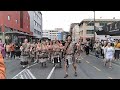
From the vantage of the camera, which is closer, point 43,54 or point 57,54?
point 57,54

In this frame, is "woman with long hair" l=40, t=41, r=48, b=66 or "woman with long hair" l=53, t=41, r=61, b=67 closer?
"woman with long hair" l=53, t=41, r=61, b=67

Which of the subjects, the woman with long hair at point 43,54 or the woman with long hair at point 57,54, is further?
the woman with long hair at point 43,54
